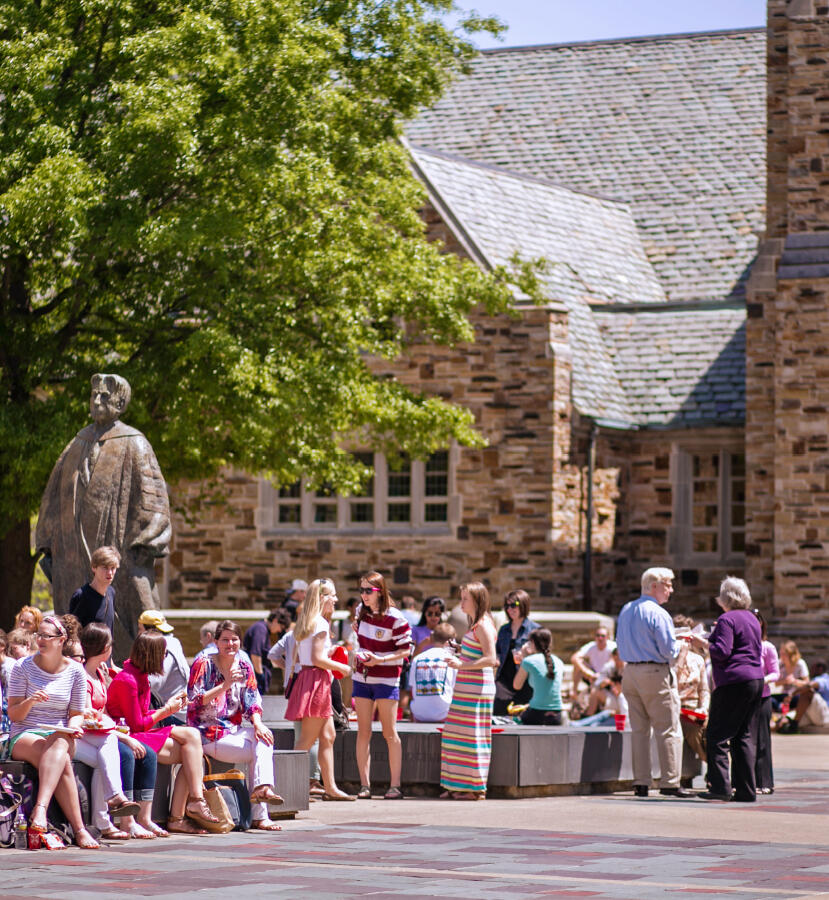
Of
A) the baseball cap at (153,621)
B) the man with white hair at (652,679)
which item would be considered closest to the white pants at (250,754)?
the baseball cap at (153,621)

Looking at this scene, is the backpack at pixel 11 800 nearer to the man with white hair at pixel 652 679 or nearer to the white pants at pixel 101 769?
the white pants at pixel 101 769

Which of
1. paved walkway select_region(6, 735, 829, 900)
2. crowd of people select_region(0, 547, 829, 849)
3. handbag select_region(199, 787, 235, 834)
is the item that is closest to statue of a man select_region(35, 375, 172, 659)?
crowd of people select_region(0, 547, 829, 849)

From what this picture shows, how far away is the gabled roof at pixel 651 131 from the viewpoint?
32469 millimetres

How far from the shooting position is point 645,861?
32.8ft

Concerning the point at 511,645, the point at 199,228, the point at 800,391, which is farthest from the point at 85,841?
the point at 800,391

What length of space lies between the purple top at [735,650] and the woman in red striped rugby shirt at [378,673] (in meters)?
2.36

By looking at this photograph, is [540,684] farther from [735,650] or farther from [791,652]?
[791,652]

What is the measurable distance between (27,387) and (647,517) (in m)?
12.1

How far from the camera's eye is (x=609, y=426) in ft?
90.1

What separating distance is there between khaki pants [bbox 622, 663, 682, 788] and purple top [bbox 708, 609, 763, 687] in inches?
17.2

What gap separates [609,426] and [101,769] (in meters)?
17.4

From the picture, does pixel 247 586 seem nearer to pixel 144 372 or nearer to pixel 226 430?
pixel 226 430

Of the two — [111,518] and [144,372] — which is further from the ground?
[144,372]

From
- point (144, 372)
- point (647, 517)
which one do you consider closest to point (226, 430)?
point (144, 372)
